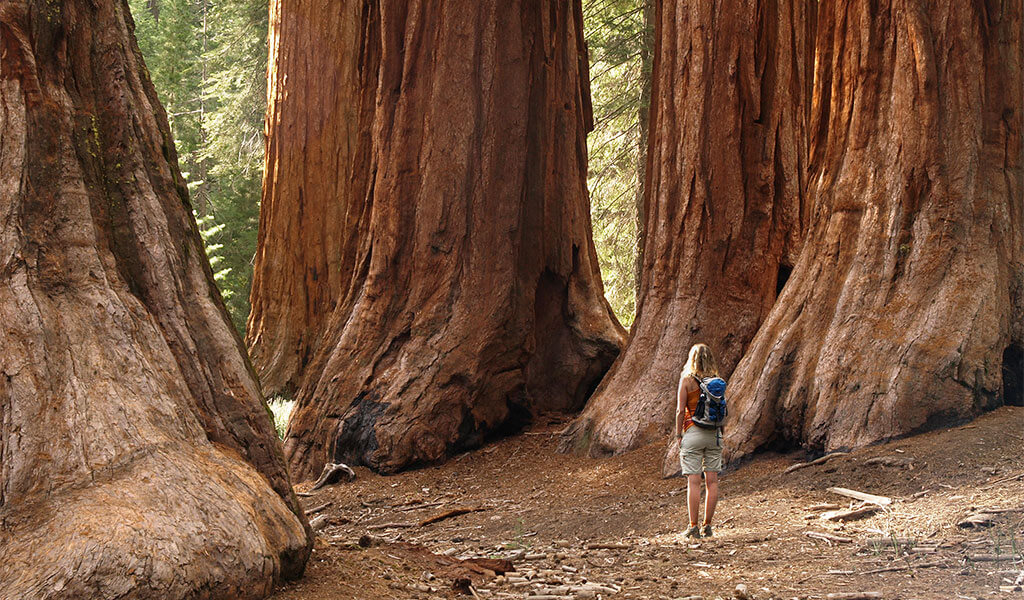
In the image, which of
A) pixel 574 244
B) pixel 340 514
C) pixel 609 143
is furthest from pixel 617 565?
pixel 609 143

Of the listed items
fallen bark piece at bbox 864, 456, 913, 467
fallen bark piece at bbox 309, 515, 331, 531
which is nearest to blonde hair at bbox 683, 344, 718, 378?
fallen bark piece at bbox 864, 456, 913, 467

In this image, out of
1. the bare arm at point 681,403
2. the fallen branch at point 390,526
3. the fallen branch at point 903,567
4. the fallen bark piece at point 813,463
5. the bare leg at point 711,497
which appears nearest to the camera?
the fallen branch at point 903,567

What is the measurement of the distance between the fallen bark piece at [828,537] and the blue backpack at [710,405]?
1097 mm

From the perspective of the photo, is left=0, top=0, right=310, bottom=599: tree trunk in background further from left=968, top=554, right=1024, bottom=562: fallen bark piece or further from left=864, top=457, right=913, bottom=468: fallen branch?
left=864, top=457, right=913, bottom=468: fallen branch

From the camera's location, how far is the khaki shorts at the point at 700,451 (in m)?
6.58

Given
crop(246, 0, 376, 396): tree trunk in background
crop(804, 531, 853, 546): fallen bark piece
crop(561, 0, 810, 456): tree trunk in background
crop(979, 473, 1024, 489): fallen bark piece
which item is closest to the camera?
crop(804, 531, 853, 546): fallen bark piece

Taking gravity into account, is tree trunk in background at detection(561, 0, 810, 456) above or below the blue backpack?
above

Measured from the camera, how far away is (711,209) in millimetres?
9445

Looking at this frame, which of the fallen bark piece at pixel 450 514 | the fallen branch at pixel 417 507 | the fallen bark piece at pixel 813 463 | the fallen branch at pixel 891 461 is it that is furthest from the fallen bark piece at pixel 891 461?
the fallen branch at pixel 417 507

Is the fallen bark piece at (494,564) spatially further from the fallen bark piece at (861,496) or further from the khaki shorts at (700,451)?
the fallen bark piece at (861,496)

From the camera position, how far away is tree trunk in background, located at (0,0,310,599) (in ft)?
11.9

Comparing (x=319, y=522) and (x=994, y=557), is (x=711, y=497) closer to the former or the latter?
(x=994, y=557)

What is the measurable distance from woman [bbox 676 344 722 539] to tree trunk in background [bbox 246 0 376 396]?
25.8 feet

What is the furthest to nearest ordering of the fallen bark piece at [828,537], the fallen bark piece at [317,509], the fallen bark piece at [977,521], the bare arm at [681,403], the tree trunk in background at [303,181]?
the tree trunk in background at [303,181]
the fallen bark piece at [317,509]
the bare arm at [681,403]
the fallen bark piece at [828,537]
the fallen bark piece at [977,521]
